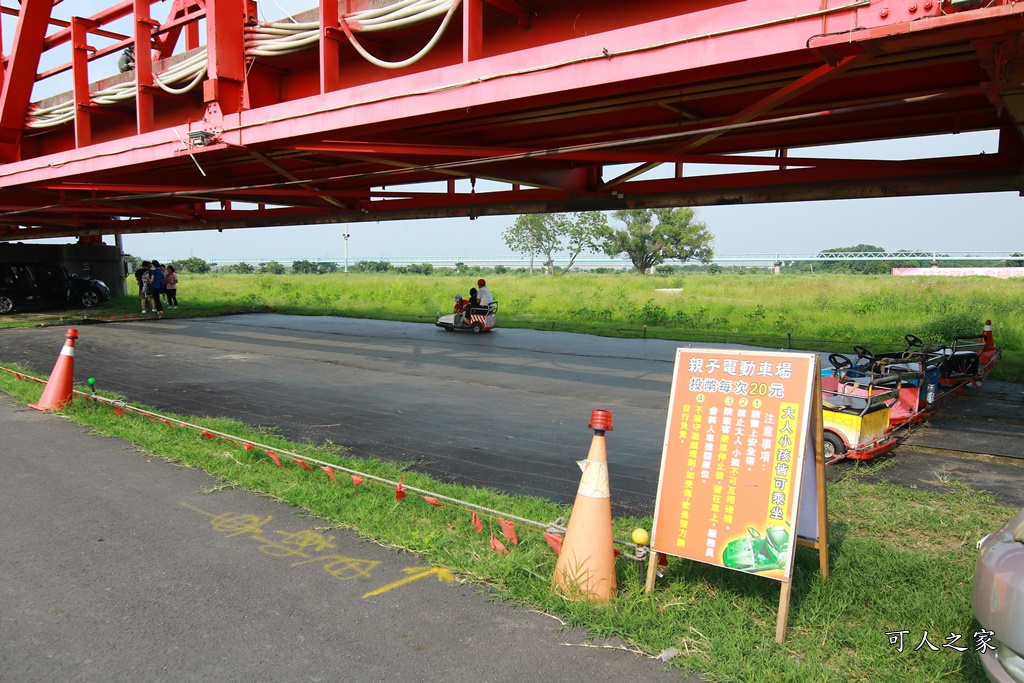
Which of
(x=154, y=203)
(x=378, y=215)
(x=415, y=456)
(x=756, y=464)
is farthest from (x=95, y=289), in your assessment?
(x=756, y=464)

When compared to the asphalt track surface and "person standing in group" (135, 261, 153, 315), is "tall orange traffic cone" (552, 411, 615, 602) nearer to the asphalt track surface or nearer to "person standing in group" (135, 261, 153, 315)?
the asphalt track surface

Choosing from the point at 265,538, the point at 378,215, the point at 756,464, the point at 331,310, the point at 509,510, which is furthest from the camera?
the point at 331,310

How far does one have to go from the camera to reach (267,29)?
26.1 feet

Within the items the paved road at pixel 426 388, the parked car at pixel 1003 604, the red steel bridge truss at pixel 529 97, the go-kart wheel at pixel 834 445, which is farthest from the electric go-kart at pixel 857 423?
the parked car at pixel 1003 604

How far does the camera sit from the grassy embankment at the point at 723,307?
59.8 ft

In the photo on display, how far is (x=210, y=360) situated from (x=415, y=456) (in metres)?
8.02

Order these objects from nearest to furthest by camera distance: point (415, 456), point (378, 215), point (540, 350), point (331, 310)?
point (415, 456) → point (378, 215) → point (540, 350) → point (331, 310)

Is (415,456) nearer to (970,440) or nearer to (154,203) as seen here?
(970,440)

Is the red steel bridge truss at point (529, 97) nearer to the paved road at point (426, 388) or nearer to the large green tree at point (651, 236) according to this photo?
the paved road at point (426, 388)

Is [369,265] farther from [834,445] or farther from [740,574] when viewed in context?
[740,574]

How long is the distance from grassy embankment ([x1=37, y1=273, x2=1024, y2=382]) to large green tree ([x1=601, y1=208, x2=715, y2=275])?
42.5 ft

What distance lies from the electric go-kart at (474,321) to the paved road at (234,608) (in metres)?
13.4

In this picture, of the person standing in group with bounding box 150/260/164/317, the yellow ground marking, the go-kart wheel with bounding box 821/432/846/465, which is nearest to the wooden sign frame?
the yellow ground marking

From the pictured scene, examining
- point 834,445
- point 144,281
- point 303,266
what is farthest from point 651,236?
point 303,266
